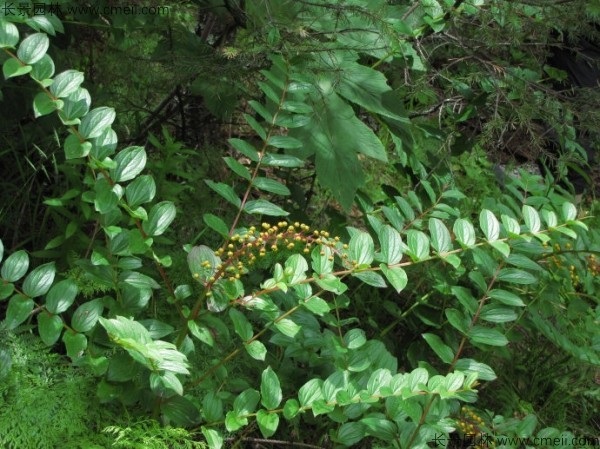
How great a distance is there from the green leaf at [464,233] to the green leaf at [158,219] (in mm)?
714

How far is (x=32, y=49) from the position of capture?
62.7 inches

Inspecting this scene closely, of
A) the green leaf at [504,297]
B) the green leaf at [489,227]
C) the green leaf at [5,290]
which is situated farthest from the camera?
the green leaf at [504,297]

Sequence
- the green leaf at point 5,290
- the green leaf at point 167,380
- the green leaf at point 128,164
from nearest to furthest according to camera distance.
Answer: the green leaf at point 167,380 < the green leaf at point 5,290 < the green leaf at point 128,164

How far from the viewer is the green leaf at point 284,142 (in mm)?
1948

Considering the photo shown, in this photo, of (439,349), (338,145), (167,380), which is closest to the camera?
(167,380)

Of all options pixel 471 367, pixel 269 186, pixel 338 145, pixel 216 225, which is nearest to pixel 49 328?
pixel 216 225

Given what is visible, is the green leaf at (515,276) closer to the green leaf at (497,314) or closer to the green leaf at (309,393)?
the green leaf at (497,314)

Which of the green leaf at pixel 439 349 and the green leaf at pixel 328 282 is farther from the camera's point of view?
the green leaf at pixel 439 349

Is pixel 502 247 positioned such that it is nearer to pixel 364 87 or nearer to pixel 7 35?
pixel 364 87

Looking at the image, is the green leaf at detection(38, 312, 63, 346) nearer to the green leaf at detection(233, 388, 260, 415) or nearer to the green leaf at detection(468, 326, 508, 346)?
the green leaf at detection(233, 388, 260, 415)

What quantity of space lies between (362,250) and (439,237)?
247 millimetres

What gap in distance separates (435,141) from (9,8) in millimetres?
1500

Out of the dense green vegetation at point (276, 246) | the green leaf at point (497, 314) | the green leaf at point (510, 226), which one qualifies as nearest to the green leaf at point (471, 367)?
the dense green vegetation at point (276, 246)

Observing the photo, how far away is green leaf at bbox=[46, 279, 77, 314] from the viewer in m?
1.63
